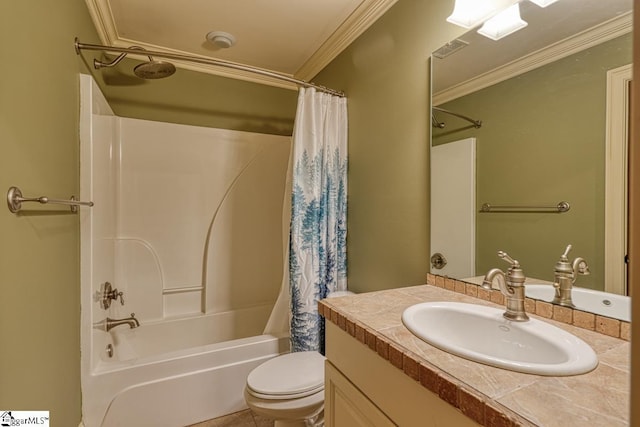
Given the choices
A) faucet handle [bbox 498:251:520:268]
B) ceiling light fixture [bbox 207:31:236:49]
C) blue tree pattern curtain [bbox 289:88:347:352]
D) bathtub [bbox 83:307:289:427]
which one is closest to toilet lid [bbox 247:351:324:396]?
blue tree pattern curtain [bbox 289:88:347:352]

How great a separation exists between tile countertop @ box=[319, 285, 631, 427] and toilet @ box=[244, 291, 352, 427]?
24.6 inches

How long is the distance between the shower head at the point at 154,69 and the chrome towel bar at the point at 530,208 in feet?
6.04

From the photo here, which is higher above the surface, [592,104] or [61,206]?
[592,104]

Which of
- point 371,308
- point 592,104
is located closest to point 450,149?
point 592,104

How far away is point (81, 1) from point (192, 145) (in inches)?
41.3

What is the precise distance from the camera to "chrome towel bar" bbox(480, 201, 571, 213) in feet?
3.09

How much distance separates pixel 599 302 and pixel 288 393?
117 cm

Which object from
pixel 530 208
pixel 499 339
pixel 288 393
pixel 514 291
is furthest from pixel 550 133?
pixel 288 393

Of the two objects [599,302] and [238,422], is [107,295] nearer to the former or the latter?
[238,422]

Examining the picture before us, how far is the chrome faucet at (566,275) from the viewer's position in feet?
2.97

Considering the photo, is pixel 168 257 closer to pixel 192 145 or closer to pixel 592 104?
pixel 192 145

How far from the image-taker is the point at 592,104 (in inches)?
34.7

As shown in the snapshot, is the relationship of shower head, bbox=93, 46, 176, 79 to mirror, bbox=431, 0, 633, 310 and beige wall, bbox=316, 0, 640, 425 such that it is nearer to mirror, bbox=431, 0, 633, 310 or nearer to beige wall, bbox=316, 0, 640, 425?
beige wall, bbox=316, 0, 640, 425

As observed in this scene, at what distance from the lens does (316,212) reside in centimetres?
183
